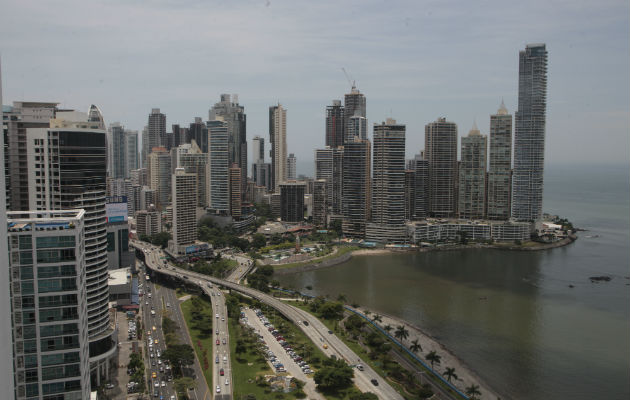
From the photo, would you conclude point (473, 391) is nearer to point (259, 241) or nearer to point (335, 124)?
point (259, 241)

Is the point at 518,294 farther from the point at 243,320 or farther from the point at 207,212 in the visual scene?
the point at 207,212

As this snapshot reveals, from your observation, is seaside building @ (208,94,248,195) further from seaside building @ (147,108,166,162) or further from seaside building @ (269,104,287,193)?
seaside building @ (147,108,166,162)

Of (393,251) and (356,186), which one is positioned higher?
(356,186)

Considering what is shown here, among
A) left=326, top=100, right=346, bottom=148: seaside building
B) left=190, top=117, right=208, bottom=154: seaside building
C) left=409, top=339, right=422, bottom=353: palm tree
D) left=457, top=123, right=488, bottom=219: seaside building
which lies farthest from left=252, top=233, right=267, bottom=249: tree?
left=190, top=117, right=208, bottom=154: seaside building

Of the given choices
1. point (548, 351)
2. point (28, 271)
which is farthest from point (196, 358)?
point (548, 351)

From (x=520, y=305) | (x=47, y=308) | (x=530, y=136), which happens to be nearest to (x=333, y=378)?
(x=47, y=308)
